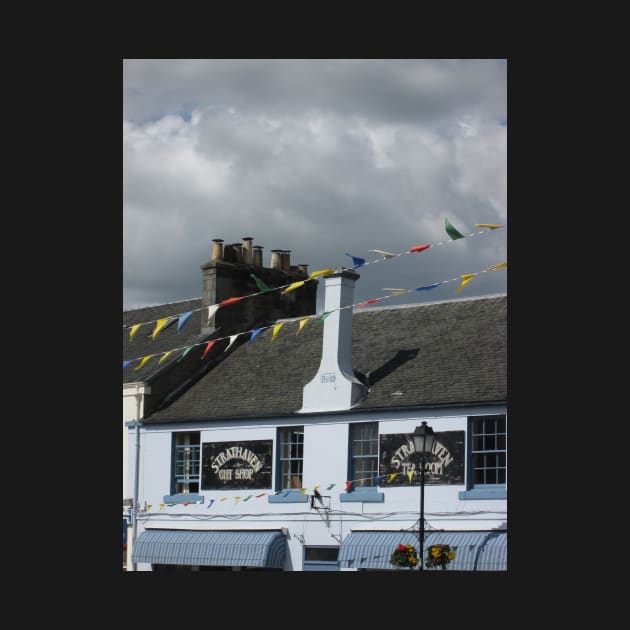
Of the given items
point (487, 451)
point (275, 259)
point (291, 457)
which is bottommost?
point (291, 457)

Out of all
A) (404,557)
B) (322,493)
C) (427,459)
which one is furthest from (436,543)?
(322,493)

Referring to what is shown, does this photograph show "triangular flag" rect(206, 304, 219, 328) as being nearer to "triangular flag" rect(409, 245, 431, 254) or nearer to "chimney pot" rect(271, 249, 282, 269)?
"chimney pot" rect(271, 249, 282, 269)

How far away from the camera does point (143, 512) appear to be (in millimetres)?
22453

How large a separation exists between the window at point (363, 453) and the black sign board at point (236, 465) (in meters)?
1.75

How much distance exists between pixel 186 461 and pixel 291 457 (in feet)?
8.19

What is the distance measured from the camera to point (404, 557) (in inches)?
707

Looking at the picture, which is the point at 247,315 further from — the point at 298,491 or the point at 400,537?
the point at 400,537

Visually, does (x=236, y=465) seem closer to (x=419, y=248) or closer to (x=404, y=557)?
(x=404, y=557)

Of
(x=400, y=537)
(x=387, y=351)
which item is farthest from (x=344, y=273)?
(x=400, y=537)

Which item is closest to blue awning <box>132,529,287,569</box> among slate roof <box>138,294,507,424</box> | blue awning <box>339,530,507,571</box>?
blue awning <box>339,530,507,571</box>

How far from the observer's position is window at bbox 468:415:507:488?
59.5ft

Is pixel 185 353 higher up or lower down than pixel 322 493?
higher up

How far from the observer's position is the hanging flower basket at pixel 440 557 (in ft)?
57.4

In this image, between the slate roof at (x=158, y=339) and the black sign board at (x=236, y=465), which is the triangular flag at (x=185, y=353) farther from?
the black sign board at (x=236, y=465)
